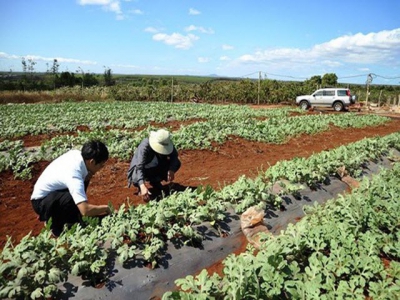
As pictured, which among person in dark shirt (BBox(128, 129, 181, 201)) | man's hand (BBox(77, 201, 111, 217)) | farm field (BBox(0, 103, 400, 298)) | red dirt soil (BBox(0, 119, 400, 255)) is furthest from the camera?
farm field (BBox(0, 103, 400, 298))

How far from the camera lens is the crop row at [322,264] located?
2.48 m

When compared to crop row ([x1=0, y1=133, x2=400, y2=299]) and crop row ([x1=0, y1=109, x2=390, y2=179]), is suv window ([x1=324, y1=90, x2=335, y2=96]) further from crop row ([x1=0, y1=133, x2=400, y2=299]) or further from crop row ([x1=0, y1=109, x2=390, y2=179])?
crop row ([x1=0, y1=133, x2=400, y2=299])

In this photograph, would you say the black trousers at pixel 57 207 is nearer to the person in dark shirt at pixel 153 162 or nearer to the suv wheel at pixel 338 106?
the person in dark shirt at pixel 153 162

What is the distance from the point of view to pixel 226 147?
9.38 metres

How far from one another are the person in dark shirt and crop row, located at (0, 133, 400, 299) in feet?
3.62

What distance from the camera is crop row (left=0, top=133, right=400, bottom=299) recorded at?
2.42 m

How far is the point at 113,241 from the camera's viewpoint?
2.94 metres

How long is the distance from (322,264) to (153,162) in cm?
318

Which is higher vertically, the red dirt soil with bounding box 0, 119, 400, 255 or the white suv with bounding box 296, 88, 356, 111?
the white suv with bounding box 296, 88, 356, 111

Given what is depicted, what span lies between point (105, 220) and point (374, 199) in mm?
3695

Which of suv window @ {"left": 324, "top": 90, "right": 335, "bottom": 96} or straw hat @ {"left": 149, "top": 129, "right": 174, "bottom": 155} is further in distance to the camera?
suv window @ {"left": 324, "top": 90, "right": 335, "bottom": 96}

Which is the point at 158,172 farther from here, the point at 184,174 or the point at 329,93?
the point at 329,93

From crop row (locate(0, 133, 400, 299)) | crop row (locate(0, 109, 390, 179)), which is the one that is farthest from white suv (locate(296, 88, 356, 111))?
crop row (locate(0, 133, 400, 299))

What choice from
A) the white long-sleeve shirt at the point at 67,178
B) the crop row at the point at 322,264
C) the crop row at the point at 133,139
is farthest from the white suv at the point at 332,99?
the white long-sleeve shirt at the point at 67,178
